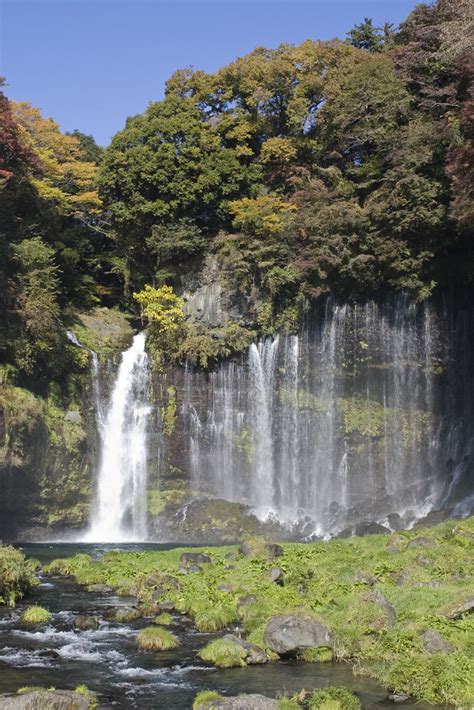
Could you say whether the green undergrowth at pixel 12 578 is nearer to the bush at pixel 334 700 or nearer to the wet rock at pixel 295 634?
the wet rock at pixel 295 634

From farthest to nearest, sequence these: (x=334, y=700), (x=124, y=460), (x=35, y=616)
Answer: (x=124, y=460)
(x=35, y=616)
(x=334, y=700)

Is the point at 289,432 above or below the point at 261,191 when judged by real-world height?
below

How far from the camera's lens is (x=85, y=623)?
15.3 m

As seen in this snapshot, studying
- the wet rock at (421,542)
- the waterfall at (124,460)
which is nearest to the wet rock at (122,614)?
the wet rock at (421,542)

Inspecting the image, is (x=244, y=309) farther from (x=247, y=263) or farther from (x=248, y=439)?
(x=248, y=439)

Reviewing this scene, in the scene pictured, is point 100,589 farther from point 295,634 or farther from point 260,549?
point 295,634

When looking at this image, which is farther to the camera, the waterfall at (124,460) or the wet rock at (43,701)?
the waterfall at (124,460)

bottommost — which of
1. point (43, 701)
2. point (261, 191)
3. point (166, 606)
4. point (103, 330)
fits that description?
point (166, 606)

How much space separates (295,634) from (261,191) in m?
32.5

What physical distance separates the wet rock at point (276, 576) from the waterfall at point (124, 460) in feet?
55.9

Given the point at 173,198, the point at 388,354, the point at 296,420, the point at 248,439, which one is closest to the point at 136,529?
the point at 248,439

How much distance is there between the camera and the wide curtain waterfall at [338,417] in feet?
114

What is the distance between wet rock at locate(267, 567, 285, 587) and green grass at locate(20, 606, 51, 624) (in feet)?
17.6

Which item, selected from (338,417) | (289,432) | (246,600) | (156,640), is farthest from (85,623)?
(338,417)
